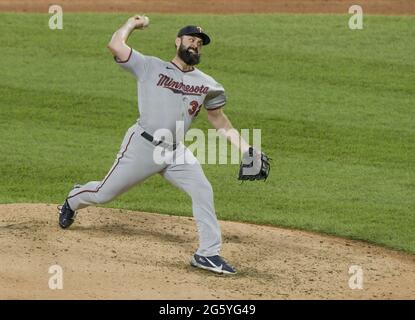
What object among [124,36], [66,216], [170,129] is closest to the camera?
[124,36]

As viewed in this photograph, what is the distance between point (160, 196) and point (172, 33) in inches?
243

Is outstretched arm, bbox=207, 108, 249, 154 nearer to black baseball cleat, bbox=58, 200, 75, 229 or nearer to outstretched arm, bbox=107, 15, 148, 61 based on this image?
outstretched arm, bbox=107, 15, 148, 61

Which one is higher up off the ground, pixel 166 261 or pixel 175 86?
pixel 175 86

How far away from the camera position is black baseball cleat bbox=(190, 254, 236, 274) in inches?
327

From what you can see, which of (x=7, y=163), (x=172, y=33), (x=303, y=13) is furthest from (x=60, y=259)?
(x=303, y=13)

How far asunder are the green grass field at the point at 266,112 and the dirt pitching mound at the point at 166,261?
0.62 meters

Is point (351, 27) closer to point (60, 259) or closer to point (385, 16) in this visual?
point (385, 16)

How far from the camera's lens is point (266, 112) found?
13695 mm

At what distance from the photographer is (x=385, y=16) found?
57.7 feet

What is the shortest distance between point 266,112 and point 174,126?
5387 mm

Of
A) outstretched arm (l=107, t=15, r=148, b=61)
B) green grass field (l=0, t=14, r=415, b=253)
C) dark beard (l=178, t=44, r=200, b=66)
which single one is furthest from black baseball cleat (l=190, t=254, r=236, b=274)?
green grass field (l=0, t=14, r=415, b=253)

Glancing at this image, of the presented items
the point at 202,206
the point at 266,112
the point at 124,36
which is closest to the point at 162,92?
the point at 124,36

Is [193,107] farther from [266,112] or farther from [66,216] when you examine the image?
[266,112]

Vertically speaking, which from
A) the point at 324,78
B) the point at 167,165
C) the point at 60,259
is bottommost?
the point at 60,259
